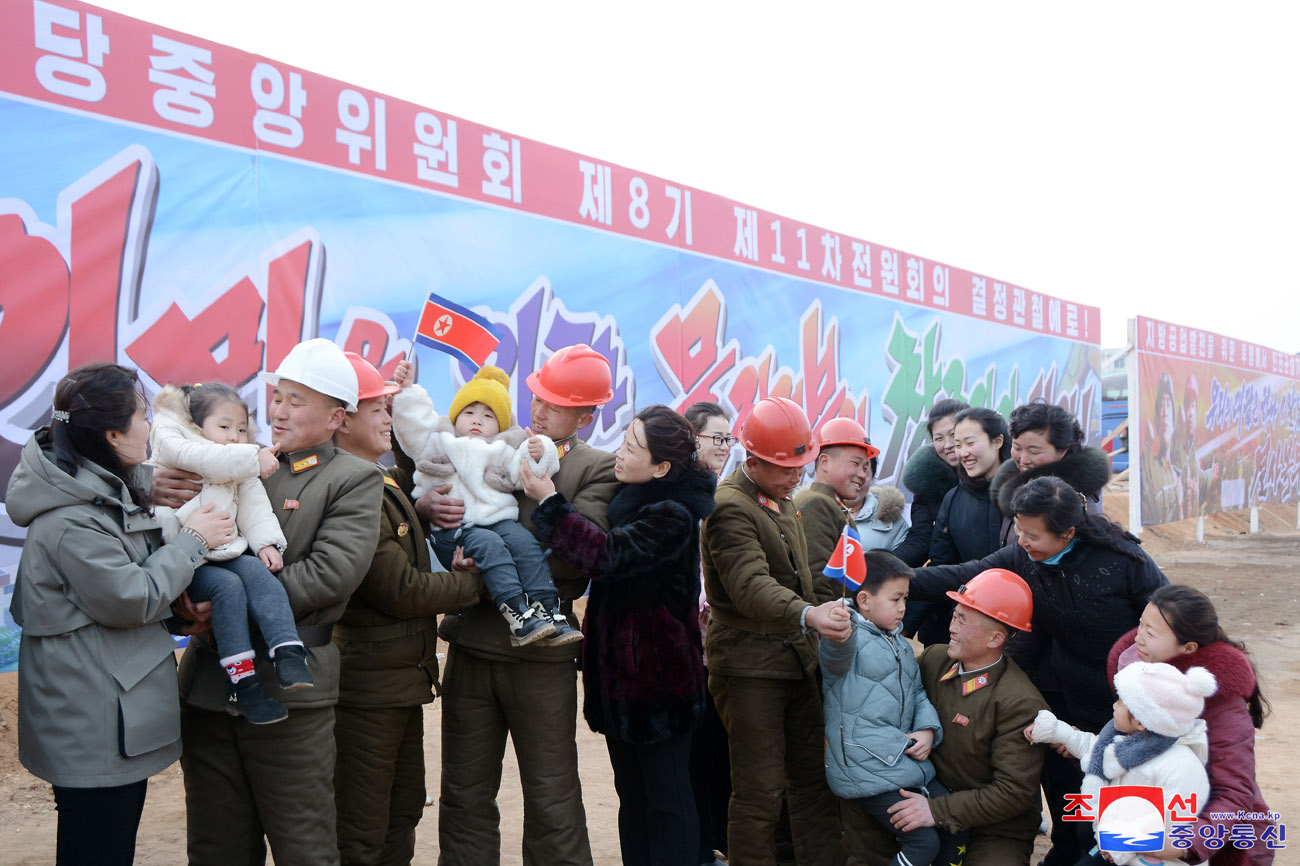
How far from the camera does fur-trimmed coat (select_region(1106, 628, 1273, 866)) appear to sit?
244 cm

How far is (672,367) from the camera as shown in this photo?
7012 mm

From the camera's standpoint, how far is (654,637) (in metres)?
2.82

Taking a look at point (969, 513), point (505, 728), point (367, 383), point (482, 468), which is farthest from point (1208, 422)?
point (367, 383)

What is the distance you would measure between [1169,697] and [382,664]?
212 cm

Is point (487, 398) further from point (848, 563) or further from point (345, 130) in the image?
point (345, 130)

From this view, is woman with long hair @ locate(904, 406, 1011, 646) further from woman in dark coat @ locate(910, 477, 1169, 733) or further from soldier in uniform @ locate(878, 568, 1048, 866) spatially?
soldier in uniform @ locate(878, 568, 1048, 866)

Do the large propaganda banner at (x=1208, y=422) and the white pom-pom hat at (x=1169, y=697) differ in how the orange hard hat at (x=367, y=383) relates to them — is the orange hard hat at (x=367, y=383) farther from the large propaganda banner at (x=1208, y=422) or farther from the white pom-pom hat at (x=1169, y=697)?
the large propaganda banner at (x=1208, y=422)

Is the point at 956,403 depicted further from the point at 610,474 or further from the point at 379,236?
the point at 379,236

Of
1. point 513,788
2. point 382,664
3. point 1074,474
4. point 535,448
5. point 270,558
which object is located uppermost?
point 535,448

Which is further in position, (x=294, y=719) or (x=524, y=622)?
(x=524, y=622)

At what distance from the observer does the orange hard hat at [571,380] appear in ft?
9.34

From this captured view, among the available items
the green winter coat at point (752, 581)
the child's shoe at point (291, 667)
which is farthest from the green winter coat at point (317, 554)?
the green winter coat at point (752, 581)

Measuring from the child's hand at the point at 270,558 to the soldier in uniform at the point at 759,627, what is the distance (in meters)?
1.34

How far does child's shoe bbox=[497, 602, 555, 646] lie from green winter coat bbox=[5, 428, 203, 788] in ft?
2.66
